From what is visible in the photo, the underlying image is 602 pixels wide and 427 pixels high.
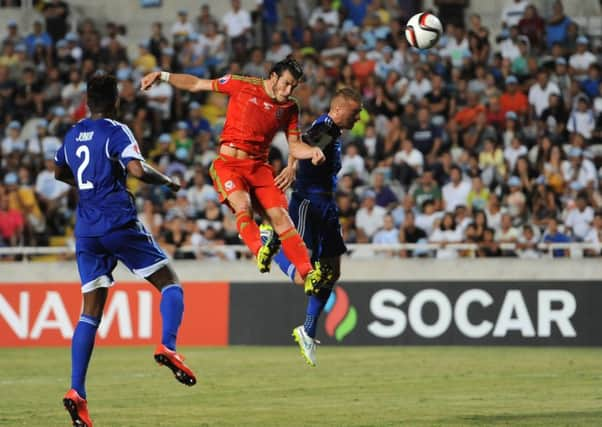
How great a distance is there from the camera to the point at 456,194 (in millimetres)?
21547

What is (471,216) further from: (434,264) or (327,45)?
(327,45)

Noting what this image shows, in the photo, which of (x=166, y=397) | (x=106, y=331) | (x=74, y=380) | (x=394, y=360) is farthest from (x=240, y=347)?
(x=74, y=380)

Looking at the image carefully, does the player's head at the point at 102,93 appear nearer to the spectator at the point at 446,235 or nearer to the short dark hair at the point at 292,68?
the short dark hair at the point at 292,68

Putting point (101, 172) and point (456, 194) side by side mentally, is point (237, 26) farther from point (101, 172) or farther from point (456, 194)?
point (101, 172)

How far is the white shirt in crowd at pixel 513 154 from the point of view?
22.0 metres

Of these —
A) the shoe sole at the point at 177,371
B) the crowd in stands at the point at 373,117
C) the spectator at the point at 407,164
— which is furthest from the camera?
the spectator at the point at 407,164

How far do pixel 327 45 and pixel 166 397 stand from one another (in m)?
13.6

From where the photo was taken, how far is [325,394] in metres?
13.1

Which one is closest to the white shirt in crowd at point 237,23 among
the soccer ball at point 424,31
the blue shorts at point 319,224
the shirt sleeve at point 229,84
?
the soccer ball at point 424,31

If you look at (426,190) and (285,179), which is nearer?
(285,179)

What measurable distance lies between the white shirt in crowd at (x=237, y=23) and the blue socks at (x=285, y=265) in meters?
13.5

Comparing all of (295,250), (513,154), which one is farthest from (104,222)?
(513,154)

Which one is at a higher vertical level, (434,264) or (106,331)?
(434,264)

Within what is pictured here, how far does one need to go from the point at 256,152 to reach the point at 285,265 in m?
1.20
